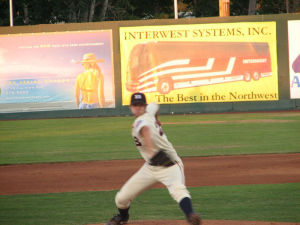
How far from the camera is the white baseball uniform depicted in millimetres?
6867

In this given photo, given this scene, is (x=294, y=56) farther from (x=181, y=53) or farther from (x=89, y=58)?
(x=89, y=58)

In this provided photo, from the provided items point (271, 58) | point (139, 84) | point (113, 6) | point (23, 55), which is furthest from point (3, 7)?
point (271, 58)

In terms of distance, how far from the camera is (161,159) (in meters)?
7.05

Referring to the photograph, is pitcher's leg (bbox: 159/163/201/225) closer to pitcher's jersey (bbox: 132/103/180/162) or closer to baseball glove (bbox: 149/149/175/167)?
baseball glove (bbox: 149/149/175/167)

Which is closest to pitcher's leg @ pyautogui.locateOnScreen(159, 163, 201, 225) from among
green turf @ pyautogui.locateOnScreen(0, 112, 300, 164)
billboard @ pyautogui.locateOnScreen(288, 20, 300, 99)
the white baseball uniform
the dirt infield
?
the white baseball uniform

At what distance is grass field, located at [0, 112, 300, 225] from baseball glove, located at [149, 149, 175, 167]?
63.7 inches

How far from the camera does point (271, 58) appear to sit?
29.8m

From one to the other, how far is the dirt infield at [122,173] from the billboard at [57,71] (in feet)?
50.4

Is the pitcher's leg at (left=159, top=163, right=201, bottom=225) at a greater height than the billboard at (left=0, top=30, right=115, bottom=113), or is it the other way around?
the billboard at (left=0, top=30, right=115, bottom=113)

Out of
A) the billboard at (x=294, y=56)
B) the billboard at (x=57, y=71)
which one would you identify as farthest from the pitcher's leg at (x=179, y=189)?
the billboard at (x=294, y=56)

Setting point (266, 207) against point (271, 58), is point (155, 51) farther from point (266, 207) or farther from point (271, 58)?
point (266, 207)

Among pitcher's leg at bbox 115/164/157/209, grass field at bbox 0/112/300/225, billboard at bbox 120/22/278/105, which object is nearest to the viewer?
pitcher's leg at bbox 115/164/157/209

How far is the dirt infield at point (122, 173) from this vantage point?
37.8 feet

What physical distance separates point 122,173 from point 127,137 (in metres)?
7.62
